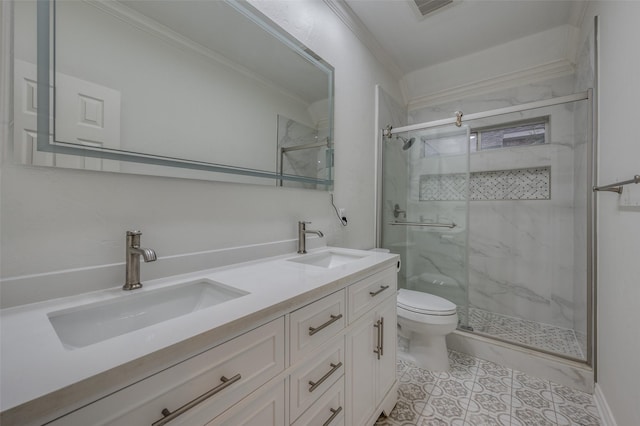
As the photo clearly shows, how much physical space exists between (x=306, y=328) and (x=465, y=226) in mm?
1929

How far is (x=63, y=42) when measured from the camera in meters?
0.74

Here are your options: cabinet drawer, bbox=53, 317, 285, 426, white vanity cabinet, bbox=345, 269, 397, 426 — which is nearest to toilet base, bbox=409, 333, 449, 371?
white vanity cabinet, bbox=345, 269, 397, 426

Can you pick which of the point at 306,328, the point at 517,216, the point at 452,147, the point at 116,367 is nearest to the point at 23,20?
the point at 116,367

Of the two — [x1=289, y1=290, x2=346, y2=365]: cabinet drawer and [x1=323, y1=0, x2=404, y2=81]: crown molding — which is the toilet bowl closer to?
[x1=289, y1=290, x2=346, y2=365]: cabinet drawer

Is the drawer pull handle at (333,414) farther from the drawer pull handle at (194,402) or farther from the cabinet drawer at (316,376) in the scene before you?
the drawer pull handle at (194,402)

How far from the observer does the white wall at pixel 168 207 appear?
678 millimetres

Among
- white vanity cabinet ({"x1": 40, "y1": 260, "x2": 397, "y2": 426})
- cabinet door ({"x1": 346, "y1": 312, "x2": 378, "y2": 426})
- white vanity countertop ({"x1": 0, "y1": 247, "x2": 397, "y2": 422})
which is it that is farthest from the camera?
cabinet door ({"x1": 346, "y1": 312, "x2": 378, "y2": 426})

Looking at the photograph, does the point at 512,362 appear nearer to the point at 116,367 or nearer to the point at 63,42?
the point at 116,367

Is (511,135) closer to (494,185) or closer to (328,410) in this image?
(494,185)

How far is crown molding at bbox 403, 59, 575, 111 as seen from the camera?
2.27 metres

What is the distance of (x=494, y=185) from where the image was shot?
261 cm

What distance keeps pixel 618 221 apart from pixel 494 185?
1.42m

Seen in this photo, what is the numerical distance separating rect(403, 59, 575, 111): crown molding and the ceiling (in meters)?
0.33

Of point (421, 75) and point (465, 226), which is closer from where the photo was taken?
point (465, 226)
